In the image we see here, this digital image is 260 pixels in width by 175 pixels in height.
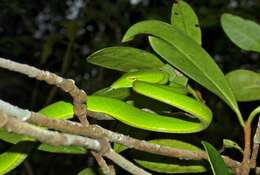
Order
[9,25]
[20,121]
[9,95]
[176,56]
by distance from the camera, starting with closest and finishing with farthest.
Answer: [20,121], [176,56], [9,95], [9,25]

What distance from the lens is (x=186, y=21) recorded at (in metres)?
1.21

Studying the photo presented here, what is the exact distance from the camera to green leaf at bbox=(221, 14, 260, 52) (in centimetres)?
124

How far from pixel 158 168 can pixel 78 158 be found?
2996mm

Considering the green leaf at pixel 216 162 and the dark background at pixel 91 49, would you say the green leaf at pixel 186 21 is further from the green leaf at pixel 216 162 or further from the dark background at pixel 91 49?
the dark background at pixel 91 49

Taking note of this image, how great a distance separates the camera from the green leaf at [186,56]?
1046 mm

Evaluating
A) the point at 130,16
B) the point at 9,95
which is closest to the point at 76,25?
the point at 130,16

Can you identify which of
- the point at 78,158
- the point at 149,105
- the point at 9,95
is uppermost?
the point at 149,105

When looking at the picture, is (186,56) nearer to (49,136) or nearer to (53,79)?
(53,79)

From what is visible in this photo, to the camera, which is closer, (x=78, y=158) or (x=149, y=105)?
(x=149, y=105)

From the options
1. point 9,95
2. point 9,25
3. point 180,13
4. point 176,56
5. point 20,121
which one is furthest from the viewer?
point 9,25

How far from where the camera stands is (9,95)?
4082 mm

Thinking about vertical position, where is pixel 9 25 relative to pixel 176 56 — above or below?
below

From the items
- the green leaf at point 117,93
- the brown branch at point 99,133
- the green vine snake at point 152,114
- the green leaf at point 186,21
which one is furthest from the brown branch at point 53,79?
the green leaf at point 186,21

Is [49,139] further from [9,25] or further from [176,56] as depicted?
[9,25]
